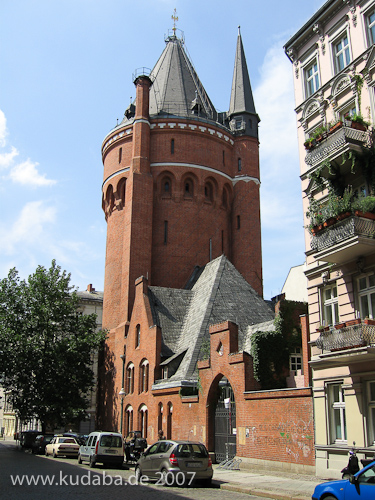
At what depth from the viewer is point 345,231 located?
15359mm

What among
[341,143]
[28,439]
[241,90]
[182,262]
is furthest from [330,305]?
[241,90]

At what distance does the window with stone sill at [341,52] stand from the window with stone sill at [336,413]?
11.3 meters

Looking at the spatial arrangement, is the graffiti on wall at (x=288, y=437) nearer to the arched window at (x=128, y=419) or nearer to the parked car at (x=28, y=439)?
the arched window at (x=128, y=419)

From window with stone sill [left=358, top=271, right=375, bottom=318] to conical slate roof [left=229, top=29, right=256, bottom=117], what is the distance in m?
31.8

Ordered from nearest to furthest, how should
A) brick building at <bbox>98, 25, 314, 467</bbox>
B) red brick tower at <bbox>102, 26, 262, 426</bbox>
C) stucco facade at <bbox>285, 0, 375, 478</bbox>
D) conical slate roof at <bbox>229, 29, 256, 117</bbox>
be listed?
1. stucco facade at <bbox>285, 0, 375, 478</bbox>
2. brick building at <bbox>98, 25, 314, 467</bbox>
3. red brick tower at <bbox>102, 26, 262, 426</bbox>
4. conical slate roof at <bbox>229, 29, 256, 117</bbox>

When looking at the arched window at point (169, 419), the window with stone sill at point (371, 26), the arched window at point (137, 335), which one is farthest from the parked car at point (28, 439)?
the window with stone sill at point (371, 26)

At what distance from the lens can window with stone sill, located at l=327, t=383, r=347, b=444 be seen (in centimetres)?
1566

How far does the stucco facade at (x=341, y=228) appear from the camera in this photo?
48.7 feet

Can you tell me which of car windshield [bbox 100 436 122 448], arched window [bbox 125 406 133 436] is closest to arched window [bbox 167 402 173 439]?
car windshield [bbox 100 436 122 448]

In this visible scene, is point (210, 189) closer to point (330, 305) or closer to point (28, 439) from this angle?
point (28, 439)

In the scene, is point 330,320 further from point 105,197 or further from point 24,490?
point 105,197

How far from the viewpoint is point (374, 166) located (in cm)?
1617

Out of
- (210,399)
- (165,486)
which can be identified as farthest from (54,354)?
(165,486)

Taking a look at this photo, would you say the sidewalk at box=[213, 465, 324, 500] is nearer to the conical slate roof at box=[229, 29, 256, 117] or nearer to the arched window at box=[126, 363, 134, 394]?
the arched window at box=[126, 363, 134, 394]
